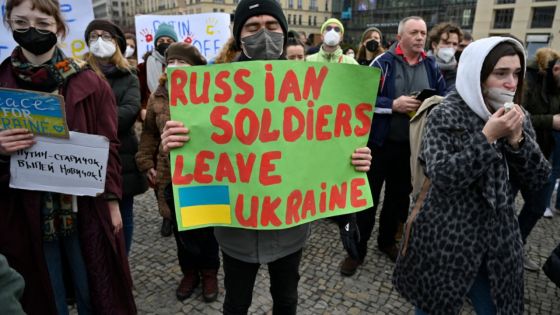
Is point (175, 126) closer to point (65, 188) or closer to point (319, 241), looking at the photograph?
point (65, 188)

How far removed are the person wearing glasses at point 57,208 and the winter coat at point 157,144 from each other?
0.57 meters

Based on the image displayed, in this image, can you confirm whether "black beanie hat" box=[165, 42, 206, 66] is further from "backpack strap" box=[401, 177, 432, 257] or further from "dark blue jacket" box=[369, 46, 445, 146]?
"backpack strap" box=[401, 177, 432, 257]

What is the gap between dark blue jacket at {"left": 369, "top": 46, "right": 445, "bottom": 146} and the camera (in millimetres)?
3014

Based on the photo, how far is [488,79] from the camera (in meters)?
1.75

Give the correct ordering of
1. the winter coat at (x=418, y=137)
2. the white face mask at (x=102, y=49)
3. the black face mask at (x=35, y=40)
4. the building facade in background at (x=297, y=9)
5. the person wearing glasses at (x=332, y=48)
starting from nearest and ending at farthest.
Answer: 1. the black face mask at (x=35, y=40)
2. the winter coat at (x=418, y=137)
3. the white face mask at (x=102, y=49)
4. the person wearing glasses at (x=332, y=48)
5. the building facade in background at (x=297, y=9)

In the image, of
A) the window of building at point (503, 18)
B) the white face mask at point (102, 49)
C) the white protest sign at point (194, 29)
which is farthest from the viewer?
the window of building at point (503, 18)

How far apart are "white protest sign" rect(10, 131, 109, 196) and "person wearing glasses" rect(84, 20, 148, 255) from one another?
969 millimetres

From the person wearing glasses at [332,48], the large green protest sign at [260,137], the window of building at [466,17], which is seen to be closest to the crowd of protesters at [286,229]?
the large green protest sign at [260,137]

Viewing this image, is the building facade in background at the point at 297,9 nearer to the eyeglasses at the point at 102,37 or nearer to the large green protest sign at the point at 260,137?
the eyeglasses at the point at 102,37

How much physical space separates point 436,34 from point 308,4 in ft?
250

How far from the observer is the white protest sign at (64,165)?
1.69m

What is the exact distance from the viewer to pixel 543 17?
39.4m

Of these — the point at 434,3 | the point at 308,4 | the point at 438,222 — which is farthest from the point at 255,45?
the point at 308,4

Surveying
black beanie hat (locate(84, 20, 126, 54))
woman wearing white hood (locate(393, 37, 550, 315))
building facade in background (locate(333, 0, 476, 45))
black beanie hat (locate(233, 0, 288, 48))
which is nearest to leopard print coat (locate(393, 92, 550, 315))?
woman wearing white hood (locate(393, 37, 550, 315))
